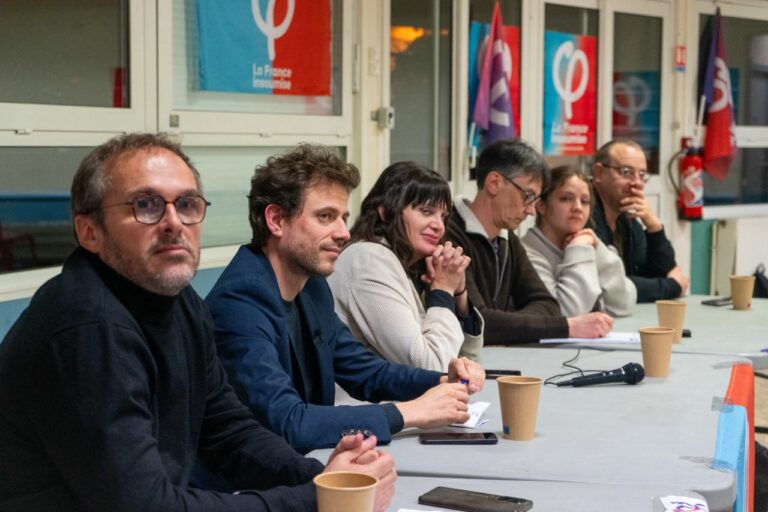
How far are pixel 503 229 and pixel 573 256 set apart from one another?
1.10ft

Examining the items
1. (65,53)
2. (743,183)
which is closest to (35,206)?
(65,53)

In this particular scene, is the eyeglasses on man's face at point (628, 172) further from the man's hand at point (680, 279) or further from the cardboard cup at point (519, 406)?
the cardboard cup at point (519, 406)

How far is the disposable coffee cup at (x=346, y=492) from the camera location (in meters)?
1.44

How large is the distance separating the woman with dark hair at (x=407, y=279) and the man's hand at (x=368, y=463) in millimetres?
994

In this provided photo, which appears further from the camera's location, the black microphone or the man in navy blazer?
the black microphone

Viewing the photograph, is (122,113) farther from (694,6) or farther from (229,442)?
Answer: (694,6)

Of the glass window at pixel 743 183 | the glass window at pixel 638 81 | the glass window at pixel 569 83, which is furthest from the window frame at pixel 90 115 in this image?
the glass window at pixel 743 183

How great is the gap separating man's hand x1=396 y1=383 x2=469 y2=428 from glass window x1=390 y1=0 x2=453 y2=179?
326cm

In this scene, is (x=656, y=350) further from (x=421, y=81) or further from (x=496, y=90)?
(x=496, y=90)

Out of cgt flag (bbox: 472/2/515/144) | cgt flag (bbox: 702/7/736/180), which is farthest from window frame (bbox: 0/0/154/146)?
cgt flag (bbox: 702/7/736/180)

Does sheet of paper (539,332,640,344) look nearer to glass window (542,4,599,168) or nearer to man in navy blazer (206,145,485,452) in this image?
man in navy blazer (206,145,485,452)

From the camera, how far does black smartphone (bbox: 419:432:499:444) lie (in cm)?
212

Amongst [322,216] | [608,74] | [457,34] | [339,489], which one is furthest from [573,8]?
[339,489]

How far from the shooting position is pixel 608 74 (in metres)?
6.72
